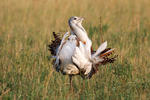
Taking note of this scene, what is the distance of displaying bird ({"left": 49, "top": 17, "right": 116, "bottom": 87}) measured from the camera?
4156 mm

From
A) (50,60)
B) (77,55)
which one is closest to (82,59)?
(77,55)

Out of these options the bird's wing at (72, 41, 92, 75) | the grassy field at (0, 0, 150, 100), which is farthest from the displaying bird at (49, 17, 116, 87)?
the grassy field at (0, 0, 150, 100)

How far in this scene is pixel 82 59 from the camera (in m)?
4.18

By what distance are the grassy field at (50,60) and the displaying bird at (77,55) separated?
20cm

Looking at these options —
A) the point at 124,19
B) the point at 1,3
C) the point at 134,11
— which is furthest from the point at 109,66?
the point at 1,3

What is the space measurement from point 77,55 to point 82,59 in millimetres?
112

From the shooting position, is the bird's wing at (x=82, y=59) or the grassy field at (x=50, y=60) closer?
the bird's wing at (x=82, y=59)

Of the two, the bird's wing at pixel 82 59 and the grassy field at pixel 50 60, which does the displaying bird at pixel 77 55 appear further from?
the grassy field at pixel 50 60

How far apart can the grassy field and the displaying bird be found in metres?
0.20

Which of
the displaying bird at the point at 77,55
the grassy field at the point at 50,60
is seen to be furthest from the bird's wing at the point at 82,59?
the grassy field at the point at 50,60

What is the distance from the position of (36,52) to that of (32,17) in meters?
3.32

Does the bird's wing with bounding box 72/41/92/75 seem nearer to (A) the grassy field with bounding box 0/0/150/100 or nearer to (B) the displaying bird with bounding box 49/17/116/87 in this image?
(B) the displaying bird with bounding box 49/17/116/87

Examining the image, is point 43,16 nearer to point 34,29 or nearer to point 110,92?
Answer: point 34,29

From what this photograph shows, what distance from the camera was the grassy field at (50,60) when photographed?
4.25m
